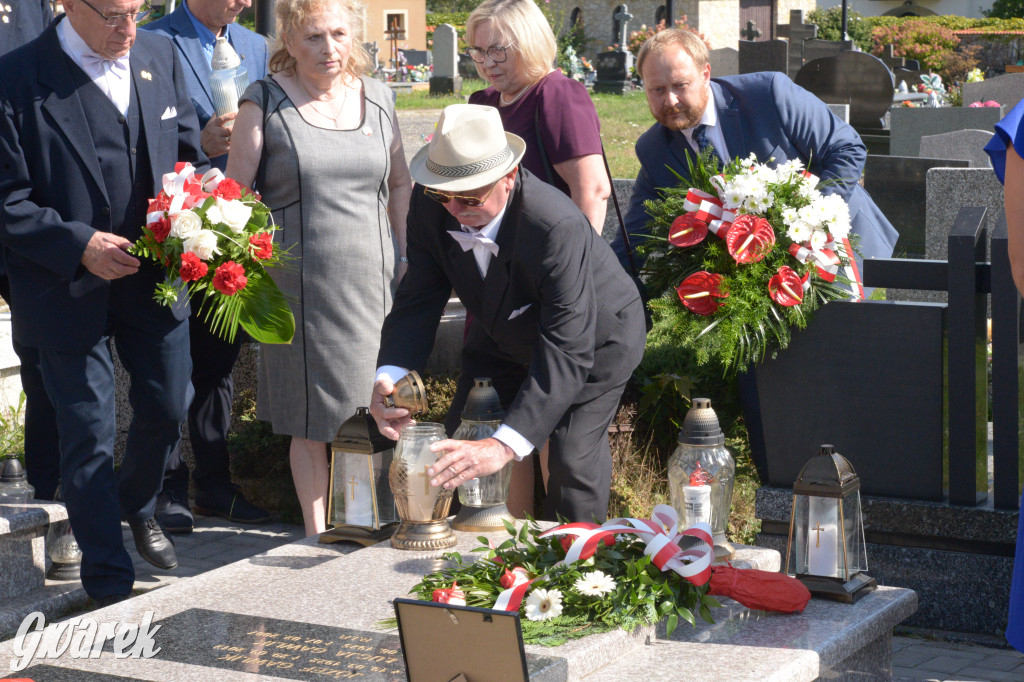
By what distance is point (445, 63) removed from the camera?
27.2 m

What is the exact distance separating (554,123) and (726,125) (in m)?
0.76

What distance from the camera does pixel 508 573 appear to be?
113 inches

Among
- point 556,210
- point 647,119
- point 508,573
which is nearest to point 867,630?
point 508,573

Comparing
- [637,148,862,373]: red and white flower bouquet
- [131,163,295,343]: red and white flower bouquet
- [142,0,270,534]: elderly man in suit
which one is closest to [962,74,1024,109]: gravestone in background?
[637,148,862,373]: red and white flower bouquet

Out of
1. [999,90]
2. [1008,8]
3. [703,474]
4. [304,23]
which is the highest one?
[1008,8]

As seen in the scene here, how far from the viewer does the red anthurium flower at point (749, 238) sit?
3936mm

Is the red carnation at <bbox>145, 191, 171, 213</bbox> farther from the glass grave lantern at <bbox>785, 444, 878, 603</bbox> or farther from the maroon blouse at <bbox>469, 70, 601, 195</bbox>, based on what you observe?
the glass grave lantern at <bbox>785, 444, 878, 603</bbox>

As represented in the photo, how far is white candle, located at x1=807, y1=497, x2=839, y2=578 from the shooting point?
9.84 feet

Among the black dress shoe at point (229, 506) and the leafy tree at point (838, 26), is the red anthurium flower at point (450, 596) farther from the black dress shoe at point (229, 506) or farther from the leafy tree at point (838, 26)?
the leafy tree at point (838, 26)

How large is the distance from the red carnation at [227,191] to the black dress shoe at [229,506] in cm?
189

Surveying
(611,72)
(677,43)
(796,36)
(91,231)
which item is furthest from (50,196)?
(796,36)

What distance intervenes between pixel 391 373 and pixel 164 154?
1.14 m

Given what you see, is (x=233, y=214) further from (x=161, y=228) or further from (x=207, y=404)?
(x=207, y=404)

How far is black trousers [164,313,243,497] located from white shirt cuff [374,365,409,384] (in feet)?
4.94
